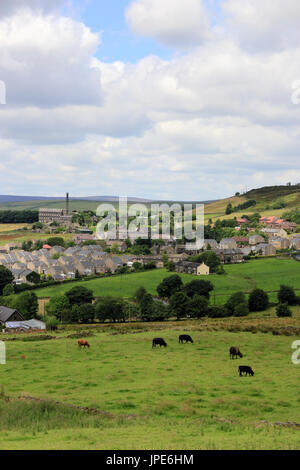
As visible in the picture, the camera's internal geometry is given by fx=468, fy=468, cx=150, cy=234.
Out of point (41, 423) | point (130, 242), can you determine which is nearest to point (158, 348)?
point (41, 423)

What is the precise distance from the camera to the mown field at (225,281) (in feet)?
277

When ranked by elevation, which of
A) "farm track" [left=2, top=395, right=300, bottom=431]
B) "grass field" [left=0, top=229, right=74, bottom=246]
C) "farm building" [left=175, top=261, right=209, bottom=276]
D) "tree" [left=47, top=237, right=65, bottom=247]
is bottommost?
"farm building" [left=175, top=261, right=209, bottom=276]

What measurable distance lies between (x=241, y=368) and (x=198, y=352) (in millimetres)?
6565

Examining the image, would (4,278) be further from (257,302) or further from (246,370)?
(246,370)

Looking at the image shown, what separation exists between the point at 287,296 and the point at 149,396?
54.3 m

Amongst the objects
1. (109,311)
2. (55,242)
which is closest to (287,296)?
(109,311)

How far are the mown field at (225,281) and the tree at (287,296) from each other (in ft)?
14.3

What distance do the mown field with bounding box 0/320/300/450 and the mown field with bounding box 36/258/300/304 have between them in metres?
44.9

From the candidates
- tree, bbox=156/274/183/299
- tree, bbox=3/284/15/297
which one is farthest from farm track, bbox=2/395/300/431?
tree, bbox=3/284/15/297

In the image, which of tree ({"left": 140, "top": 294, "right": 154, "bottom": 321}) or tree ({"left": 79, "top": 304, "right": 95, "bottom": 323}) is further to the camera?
tree ({"left": 140, "top": 294, "right": 154, "bottom": 321})

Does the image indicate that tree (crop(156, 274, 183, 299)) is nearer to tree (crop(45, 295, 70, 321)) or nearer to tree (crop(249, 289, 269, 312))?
tree (crop(249, 289, 269, 312))

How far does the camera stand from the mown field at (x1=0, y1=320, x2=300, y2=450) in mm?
15039
